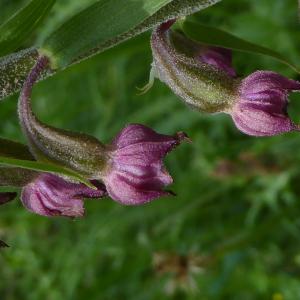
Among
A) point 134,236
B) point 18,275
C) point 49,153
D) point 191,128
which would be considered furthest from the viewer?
point 18,275

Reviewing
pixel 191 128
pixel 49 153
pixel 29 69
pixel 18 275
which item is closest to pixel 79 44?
pixel 29 69

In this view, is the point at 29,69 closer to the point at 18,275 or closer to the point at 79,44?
the point at 79,44

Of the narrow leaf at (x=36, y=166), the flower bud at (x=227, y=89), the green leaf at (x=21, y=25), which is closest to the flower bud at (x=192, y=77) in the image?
the flower bud at (x=227, y=89)

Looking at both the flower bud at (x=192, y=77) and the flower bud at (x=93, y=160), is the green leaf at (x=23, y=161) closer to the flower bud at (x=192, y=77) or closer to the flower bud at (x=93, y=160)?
the flower bud at (x=93, y=160)

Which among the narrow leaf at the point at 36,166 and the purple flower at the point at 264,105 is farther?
the purple flower at the point at 264,105

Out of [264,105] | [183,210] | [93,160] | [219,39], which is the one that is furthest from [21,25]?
[183,210]

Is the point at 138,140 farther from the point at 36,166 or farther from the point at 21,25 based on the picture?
the point at 21,25

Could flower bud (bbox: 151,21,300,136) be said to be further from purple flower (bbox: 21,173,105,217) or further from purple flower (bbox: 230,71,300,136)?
purple flower (bbox: 21,173,105,217)
